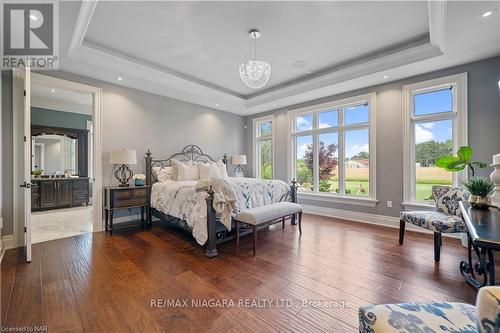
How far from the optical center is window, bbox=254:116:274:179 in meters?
6.49

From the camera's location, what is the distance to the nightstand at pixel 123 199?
3.84 metres

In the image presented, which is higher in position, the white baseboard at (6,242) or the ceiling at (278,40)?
the ceiling at (278,40)

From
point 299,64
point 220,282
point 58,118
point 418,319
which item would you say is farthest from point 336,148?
point 58,118

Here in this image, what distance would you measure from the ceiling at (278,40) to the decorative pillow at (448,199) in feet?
6.36

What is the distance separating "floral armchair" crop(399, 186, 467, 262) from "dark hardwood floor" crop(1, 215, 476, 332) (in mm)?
388

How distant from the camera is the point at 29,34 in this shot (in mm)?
2650

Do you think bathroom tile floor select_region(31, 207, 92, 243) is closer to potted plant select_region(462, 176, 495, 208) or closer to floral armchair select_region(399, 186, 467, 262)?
floral armchair select_region(399, 186, 467, 262)

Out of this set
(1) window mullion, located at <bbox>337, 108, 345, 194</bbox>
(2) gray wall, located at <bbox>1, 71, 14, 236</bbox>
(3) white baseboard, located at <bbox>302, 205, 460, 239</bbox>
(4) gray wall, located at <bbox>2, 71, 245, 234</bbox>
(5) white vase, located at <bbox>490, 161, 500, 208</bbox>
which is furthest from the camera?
(1) window mullion, located at <bbox>337, 108, 345, 194</bbox>

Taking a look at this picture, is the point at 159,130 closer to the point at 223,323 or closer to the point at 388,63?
the point at 223,323

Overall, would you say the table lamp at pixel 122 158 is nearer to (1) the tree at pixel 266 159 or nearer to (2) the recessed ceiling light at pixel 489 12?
(1) the tree at pixel 266 159

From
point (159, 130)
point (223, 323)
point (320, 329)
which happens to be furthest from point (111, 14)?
point (320, 329)

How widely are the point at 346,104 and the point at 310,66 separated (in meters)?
1.27

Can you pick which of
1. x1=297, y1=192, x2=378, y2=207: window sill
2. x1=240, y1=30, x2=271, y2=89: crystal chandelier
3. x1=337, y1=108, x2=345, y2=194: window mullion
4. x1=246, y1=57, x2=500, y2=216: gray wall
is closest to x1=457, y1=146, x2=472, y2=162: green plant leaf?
x1=246, y1=57, x2=500, y2=216: gray wall

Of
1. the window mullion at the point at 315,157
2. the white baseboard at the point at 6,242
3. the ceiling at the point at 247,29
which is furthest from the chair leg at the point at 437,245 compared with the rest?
the white baseboard at the point at 6,242
